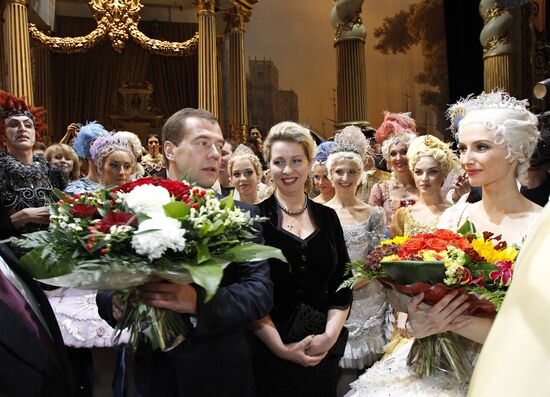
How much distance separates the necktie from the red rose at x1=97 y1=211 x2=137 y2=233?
28cm

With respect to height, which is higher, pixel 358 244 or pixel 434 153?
pixel 434 153

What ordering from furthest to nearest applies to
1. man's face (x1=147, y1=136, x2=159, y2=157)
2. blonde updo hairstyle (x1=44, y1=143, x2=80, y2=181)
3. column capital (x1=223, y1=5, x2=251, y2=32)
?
column capital (x1=223, y1=5, x2=251, y2=32)
man's face (x1=147, y1=136, x2=159, y2=157)
blonde updo hairstyle (x1=44, y1=143, x2=80, y2=181)

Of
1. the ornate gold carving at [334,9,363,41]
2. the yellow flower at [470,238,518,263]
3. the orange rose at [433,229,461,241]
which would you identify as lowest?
the yellow flower at [470,238,518,263]

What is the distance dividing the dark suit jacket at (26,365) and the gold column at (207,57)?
9.95 m

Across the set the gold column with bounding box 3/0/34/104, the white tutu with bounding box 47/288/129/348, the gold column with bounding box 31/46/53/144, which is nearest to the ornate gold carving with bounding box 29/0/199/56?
the gold column with bounding box 31/46/53/144

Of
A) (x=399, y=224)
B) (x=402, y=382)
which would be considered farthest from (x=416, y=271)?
(x=399, y=224)

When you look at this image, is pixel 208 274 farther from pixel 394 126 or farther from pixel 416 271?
pixel 394 126

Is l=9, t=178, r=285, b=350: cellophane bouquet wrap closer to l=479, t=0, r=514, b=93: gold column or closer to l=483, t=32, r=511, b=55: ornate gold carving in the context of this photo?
l=479, t=0, r=514, b=93: gold column

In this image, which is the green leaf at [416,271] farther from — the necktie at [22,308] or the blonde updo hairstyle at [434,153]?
the blonde updo hairstyle at [434,153]

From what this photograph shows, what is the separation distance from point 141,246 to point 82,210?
0.26 meters

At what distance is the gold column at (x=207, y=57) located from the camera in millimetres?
11352

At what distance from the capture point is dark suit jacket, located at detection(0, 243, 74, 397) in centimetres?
142

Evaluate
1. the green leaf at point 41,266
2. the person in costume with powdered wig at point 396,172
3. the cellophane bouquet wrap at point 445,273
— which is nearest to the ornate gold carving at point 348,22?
the person in costume with powdered wig at point 396,172

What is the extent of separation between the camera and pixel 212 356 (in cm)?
203
